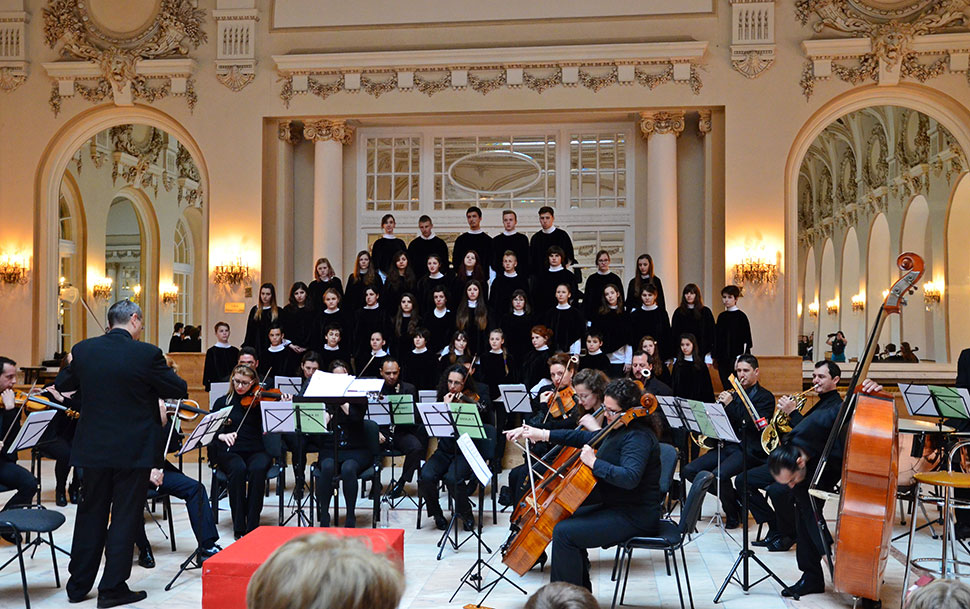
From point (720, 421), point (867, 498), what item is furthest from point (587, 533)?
point (720, 421)

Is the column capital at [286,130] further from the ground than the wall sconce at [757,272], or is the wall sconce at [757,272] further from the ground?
the column capital at [286,130]

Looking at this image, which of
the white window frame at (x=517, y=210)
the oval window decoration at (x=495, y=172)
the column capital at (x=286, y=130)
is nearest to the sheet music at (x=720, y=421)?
the white window frame at (x=517, y=210)

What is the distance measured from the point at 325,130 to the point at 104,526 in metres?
8.83

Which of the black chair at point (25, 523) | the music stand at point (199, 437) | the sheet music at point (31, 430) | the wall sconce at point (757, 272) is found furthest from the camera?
the wall sconce at point (757, 272)

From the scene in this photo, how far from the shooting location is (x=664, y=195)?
1323cm

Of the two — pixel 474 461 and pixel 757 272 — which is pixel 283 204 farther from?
pixel 474 461

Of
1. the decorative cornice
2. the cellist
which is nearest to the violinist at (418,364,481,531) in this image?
the cellist

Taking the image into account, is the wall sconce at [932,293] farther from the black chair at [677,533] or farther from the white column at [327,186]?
the black chair at [677,533]

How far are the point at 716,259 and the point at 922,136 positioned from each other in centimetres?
673

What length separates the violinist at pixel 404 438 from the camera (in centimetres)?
869

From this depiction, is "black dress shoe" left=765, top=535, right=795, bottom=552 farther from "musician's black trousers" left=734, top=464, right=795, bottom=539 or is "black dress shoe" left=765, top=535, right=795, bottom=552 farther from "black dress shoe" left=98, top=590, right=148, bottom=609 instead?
"black dress shoe" left=98, top=590, right=148, bottom=609

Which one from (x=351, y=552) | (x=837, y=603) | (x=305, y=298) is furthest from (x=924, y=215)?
(x=351, y=552)

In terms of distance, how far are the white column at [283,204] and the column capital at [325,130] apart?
298mm

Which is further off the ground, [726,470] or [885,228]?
[885,228]
